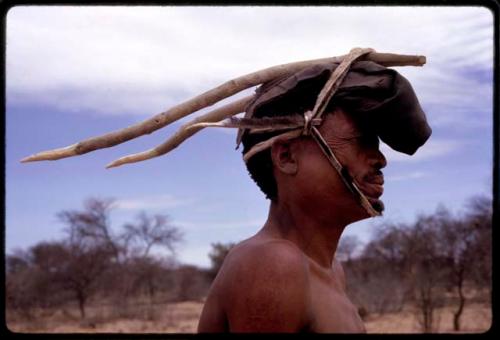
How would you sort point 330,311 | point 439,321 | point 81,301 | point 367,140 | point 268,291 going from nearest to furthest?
point 268,291, point 330,311, point 367,140, point 439,321, point 81,301

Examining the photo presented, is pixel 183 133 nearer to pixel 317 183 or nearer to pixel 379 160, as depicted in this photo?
pixel 317 183

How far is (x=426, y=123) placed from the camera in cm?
Result: 238

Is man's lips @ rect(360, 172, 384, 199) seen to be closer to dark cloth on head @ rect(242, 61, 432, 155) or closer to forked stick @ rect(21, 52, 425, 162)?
dark cloth on head @ rect(242, 61, 432, 155)

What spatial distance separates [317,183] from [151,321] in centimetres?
2575

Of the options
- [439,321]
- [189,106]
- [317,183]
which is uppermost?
[189,106]

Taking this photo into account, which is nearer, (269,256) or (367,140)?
(269,256)

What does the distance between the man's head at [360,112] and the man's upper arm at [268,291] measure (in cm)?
29

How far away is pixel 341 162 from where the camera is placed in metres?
2.28

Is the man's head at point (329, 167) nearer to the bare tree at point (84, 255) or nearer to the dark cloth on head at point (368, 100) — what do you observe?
the dark cloth on head at point (368, 100)

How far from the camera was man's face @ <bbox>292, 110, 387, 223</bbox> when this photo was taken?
2285 millimetres

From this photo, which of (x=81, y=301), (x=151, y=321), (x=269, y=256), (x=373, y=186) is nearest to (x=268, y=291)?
(x=269, y=256)

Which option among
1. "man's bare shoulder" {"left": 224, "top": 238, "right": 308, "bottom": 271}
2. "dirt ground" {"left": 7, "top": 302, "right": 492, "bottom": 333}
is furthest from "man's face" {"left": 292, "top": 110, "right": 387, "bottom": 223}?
"dirt ground" {"left": 7, "top": 302, "right": 492, "bottom": 333}

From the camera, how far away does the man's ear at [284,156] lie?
7.61ft

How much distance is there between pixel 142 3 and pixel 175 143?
56 centimetres
